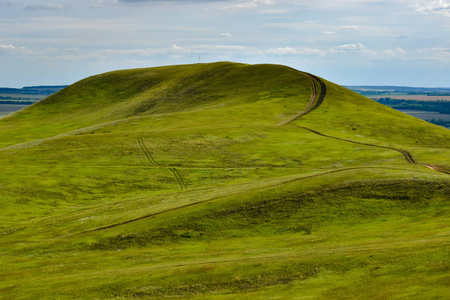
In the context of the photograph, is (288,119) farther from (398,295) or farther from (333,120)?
(398,295)

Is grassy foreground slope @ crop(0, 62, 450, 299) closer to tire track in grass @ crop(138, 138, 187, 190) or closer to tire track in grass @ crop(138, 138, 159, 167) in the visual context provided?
tire track in grass @ crop(138, 138, 187, 190)

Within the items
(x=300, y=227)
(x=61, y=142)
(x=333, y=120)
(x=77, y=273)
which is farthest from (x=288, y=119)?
(x=77, y=273)

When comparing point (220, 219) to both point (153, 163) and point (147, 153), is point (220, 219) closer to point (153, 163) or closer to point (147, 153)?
point (153, 163)

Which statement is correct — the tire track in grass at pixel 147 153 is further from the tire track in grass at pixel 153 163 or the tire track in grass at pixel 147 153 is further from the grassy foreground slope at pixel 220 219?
the grassy foreground slope at pixel 220 219

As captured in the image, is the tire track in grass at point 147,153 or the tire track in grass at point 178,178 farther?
the tire track in grass at point 147,153

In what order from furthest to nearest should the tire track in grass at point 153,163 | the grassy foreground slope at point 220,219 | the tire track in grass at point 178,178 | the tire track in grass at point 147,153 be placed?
1. the tire track in grass at point 147,153
2. the tire track in grass at point 153,163
3. the tire track in grass at point 178,178
4. the grassy foreground slope at point 220,219

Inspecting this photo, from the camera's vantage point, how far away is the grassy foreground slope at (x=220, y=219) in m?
49.7

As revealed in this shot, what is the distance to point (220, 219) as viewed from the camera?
7375cm

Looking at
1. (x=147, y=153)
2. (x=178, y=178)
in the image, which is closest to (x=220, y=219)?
(x=178, y=178)

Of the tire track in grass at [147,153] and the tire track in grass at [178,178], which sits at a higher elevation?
the tire track in grass at [147,153]

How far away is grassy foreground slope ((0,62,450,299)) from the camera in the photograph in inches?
1955

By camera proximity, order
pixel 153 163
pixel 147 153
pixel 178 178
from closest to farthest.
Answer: pixel 178 178 → pixel 153 163 → pixel 147 153

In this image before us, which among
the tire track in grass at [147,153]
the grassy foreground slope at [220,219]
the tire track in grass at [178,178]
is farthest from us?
the tire track in grass at [147,153]

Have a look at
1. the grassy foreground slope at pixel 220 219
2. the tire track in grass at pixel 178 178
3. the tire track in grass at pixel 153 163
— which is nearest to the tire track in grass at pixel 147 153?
the tire track in grass at pixel 153 163
